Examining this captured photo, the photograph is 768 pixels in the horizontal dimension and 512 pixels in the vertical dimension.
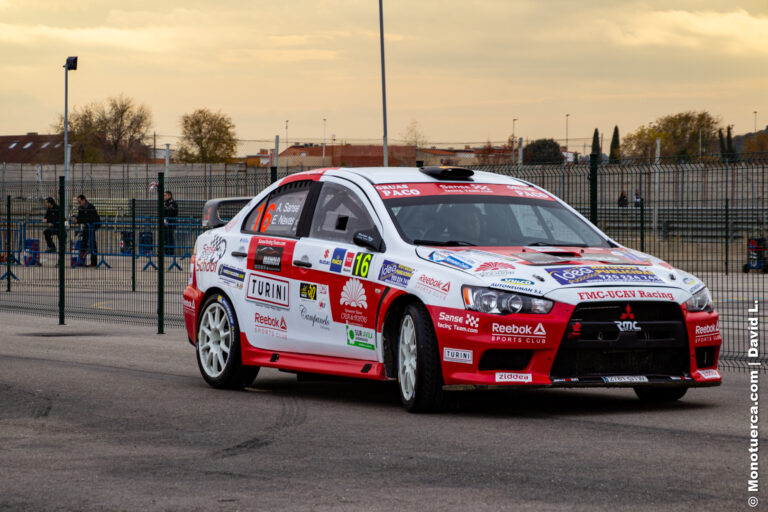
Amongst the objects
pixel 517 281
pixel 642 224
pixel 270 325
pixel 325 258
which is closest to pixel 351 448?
pixel 517 281

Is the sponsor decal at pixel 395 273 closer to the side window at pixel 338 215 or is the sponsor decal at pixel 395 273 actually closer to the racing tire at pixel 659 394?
the side window at pixel 338 215

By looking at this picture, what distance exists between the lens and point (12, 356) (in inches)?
484

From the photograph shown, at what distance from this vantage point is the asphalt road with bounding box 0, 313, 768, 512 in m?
5.58

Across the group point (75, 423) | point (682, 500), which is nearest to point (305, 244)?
point (75, 423)

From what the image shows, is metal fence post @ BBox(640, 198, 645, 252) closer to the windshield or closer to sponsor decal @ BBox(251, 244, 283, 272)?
the windshield

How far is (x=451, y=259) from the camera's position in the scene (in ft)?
26.2

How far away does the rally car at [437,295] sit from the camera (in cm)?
767

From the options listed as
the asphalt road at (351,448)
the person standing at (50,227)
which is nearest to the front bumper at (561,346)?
the asphalt road at (351,448)

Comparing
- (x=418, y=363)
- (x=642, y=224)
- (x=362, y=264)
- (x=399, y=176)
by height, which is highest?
(x=399, y=176)

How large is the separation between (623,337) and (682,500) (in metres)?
2.39

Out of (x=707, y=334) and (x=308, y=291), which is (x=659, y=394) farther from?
(x=308, y=291)

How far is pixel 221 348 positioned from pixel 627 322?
352 centimetres

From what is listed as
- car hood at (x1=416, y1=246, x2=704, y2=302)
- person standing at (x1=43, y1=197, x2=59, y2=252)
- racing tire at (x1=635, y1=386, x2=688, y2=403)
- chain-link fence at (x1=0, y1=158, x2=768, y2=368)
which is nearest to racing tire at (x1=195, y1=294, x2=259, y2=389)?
car hood at (x1=416, y1=246, x2=704, y2=302)

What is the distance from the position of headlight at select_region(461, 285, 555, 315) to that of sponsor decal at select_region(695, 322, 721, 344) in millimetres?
1121
